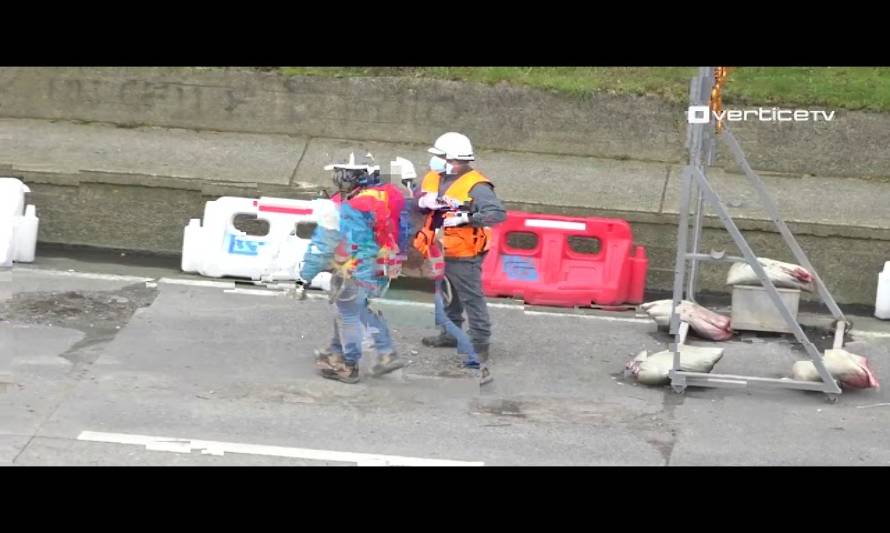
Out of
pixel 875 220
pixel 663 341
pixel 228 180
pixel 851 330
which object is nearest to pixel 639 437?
pixel 663 341

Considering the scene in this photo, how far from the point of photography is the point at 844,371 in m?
10.7

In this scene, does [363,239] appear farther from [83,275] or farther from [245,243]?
[83,275]

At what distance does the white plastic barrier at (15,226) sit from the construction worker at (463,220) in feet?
14.3

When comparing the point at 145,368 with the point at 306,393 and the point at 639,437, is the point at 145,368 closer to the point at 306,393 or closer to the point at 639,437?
the point at 306,393

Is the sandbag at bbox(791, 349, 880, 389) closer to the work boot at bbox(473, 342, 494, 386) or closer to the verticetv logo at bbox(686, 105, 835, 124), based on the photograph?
the work boot at bbox(473, 342, 494, 386)

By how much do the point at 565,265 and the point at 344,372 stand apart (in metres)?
3.27

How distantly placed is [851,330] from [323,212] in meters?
5.02

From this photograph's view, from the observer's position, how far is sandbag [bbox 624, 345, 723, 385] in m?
10.7

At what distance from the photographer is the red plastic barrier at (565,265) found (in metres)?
13.0

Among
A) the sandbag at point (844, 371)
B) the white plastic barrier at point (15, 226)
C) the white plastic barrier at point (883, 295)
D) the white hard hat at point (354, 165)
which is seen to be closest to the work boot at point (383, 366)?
the white hard hat at point (354, 165)

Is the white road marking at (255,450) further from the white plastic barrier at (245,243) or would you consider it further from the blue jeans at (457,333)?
the white plastic barrier at (245,243)

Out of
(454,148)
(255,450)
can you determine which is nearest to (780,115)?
(454,148)

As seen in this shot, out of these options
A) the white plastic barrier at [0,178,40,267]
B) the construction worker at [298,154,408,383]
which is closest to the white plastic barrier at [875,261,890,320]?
the construction worker at [298,154,408,383]

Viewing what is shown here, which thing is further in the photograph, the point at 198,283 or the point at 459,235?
the point at 198,283
